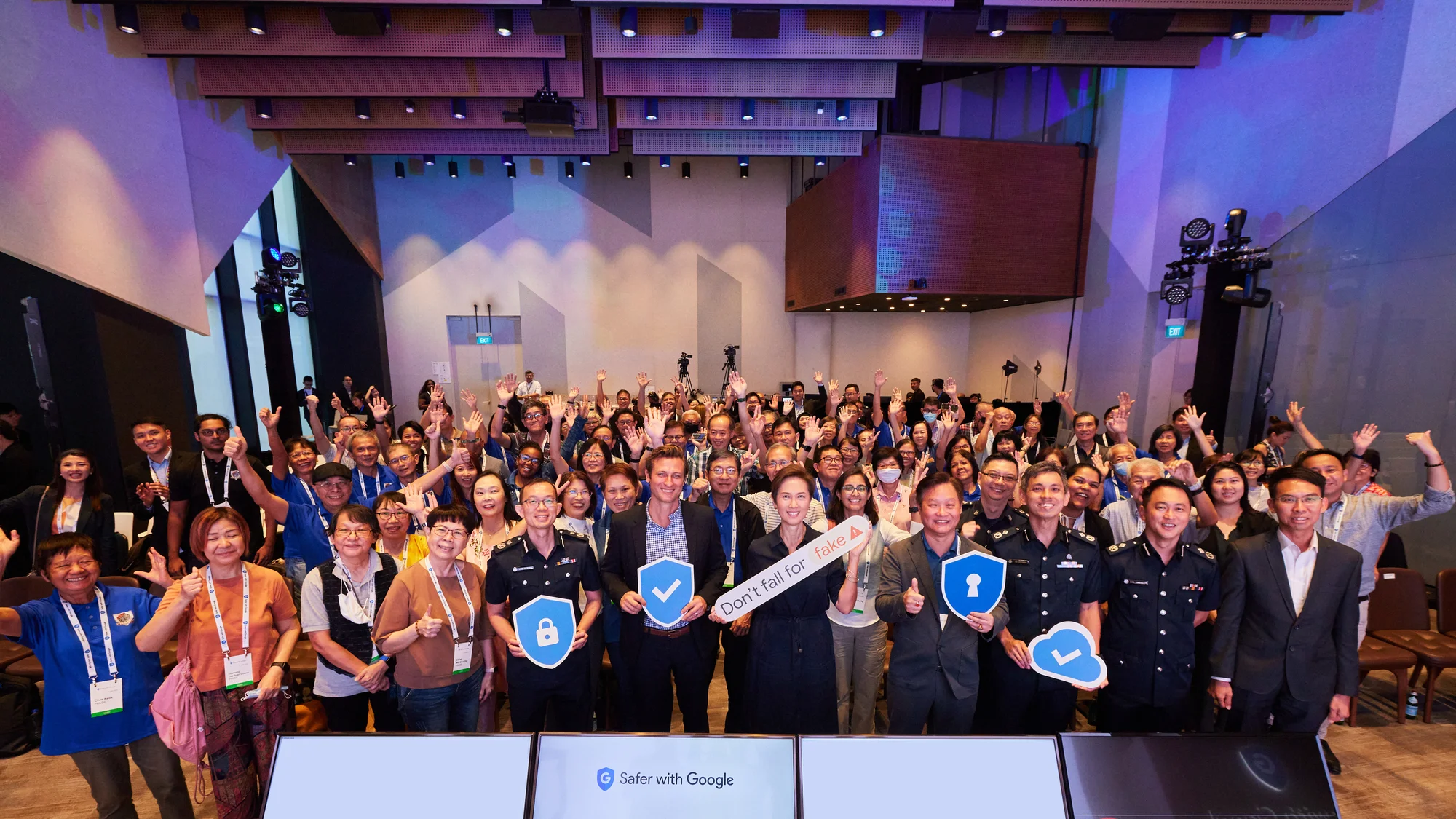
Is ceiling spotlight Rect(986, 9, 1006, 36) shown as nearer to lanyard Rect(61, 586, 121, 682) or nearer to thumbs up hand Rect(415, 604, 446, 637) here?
thumbs up hand Rect(415, 604, 446, 637)

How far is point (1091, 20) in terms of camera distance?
226 inches

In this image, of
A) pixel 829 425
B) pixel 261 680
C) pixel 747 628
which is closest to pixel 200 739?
pixel 261 680

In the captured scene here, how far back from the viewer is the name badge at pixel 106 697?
2066 mm

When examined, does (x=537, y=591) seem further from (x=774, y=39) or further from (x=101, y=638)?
(x=774, y=39)

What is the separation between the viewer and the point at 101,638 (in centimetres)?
212

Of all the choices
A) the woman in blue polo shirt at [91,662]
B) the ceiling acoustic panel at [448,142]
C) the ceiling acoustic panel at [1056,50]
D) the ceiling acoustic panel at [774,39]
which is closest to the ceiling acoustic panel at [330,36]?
the ceiling acoustic panel at [774,39]

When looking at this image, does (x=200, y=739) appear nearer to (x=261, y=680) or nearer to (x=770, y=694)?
(x=261, y=680)

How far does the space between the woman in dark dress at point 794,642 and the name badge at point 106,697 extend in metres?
2.50

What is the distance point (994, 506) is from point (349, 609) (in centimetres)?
305

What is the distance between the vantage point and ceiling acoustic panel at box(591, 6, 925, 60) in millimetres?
5707

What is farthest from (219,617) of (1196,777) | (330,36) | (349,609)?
(330,36)

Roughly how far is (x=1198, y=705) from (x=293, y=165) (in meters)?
12.6

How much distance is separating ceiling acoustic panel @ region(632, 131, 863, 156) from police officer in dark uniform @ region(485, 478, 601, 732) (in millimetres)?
7530

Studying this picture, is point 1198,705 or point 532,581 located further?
point 1198,705
